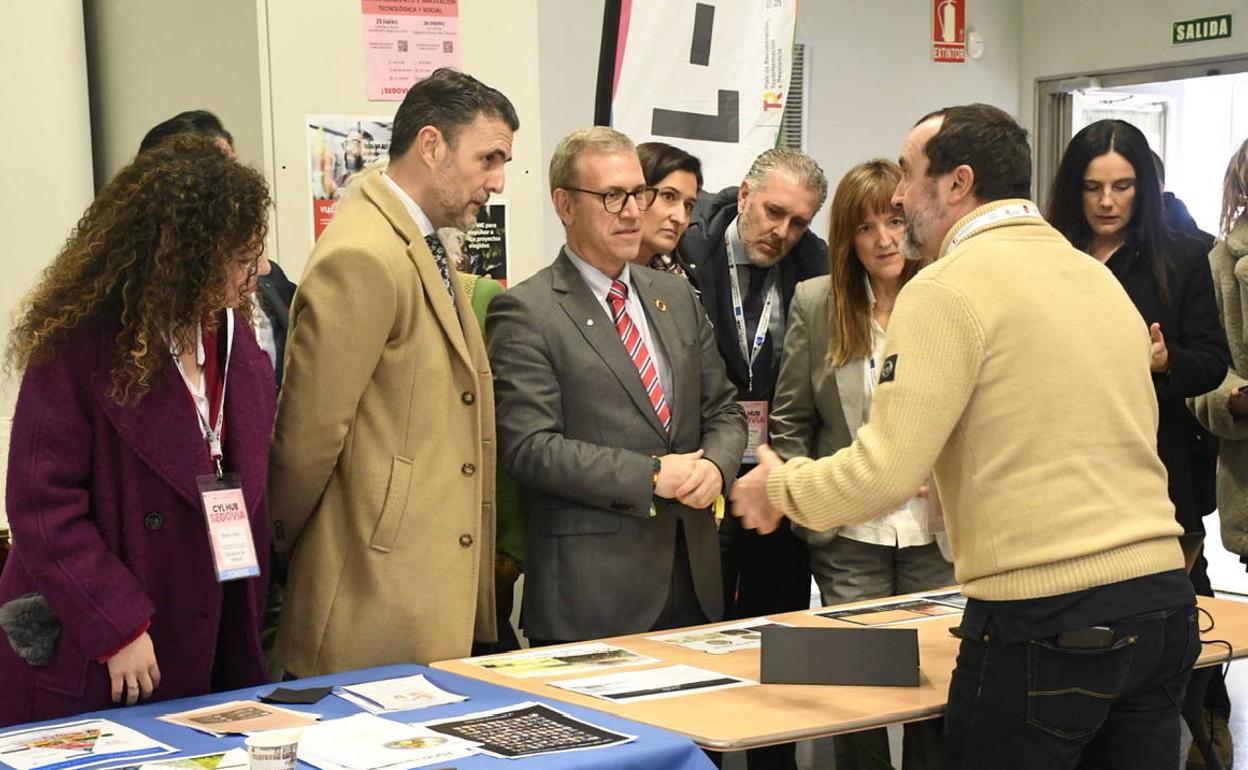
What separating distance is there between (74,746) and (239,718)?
248 mm

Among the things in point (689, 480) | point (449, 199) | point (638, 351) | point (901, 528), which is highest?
point (449, 199)

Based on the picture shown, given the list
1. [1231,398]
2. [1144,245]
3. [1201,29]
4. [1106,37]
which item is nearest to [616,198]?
[1144,245]

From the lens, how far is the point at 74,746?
2.07m

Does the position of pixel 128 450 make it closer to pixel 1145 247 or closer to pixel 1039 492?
pixel 1039 492

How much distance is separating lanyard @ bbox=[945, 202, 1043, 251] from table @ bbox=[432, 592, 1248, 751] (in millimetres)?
760

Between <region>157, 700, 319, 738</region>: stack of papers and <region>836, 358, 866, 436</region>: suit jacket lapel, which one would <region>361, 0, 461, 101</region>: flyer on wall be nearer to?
<region>836, 358, 866, 436</region>: suit jacket lapel

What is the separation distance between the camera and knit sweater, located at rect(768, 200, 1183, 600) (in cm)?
212

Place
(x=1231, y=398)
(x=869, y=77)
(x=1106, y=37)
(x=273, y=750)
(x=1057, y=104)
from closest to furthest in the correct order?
(x=273, y=750) → (x=1231, y=398) → (x=869, y=77) → (x=1106, y=37) → (x=1057, y=104)

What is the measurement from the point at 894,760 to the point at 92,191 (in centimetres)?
285

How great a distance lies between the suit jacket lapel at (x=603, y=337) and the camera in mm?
3023

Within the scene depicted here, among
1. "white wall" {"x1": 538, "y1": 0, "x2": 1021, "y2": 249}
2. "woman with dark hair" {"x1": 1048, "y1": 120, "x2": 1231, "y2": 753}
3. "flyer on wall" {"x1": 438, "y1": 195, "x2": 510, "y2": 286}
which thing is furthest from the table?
"white wall" {"x1": 538, "y1": 0, "x2": 1021, "y2": 249}

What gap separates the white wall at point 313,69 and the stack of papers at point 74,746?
5.20ft

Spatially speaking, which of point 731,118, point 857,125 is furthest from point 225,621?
point 857,125

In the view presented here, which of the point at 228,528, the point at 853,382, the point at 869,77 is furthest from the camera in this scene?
the point at 869,77
